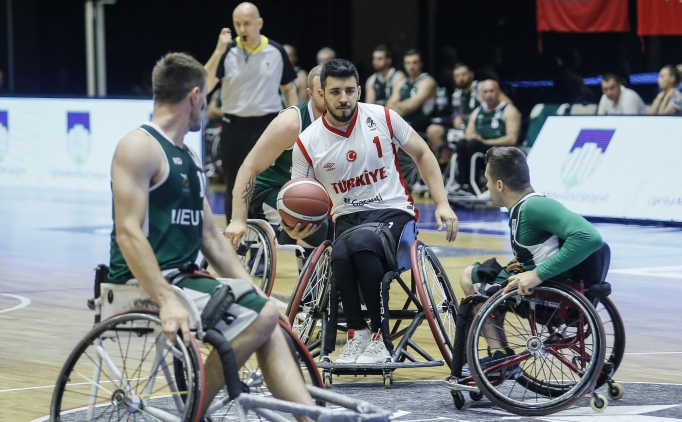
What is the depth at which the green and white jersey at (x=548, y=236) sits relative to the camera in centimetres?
511

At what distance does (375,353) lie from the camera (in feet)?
19.2

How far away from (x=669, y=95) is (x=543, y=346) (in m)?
8.88

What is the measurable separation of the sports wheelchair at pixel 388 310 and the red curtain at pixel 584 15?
10724mm

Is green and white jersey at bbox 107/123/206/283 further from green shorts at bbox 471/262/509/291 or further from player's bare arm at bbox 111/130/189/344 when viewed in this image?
green shorts at bbox 471/262/509/291

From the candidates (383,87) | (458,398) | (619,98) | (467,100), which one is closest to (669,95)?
Answer: (619,98)

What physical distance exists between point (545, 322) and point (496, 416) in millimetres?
465

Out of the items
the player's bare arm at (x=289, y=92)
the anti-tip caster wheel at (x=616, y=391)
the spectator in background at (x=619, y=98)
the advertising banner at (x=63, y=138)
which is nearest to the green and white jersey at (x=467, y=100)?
the spectator in background at (x=619, y=98)

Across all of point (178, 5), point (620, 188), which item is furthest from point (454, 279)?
point (178, 5)

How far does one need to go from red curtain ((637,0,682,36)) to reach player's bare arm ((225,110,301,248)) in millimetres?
9630

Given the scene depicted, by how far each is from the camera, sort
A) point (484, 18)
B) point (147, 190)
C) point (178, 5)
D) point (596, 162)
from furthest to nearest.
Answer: point (178, 5), point (484, 18), point (596, 162), point (147, 190)

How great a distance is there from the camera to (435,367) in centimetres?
634

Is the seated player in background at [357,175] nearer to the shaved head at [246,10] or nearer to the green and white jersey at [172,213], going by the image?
the green and white jersey at [172,213]

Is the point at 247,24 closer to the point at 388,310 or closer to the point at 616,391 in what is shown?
the point at 388,310

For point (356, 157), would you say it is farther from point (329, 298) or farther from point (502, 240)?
point (502, 240)
